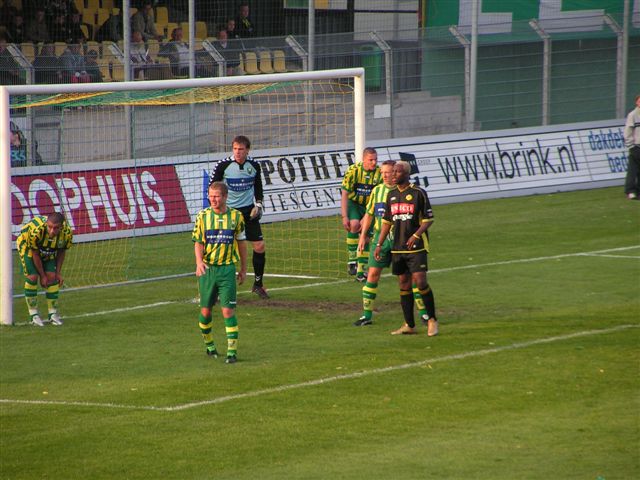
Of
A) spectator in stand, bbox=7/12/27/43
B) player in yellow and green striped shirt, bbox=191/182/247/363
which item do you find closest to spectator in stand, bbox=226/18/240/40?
spectator in stand, bbox=7/12/27/43

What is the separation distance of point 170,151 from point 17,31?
4.83 meters

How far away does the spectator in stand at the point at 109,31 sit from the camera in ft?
80.1

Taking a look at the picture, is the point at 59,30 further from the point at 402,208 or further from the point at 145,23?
the point at 402,208

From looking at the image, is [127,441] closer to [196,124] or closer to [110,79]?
[196,124]

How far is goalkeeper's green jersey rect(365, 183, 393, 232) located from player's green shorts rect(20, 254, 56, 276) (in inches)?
151

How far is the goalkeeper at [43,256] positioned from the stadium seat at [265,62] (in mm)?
10717

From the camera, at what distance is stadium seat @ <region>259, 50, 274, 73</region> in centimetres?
2436

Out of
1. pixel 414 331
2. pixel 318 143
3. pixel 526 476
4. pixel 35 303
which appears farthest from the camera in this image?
pixel 318 143

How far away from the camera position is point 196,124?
71.9 feet

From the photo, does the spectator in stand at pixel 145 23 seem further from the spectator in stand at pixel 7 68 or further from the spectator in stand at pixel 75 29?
the spectator in stand at pixel 7 68

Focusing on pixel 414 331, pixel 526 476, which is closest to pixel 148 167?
pixel 414 331

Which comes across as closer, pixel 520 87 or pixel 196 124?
pixel 196 124

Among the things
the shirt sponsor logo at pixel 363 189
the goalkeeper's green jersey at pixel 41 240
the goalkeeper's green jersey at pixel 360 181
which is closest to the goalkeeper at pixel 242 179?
the goalkeeper's green jersey at pixel 360 181

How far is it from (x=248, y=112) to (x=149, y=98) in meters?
6.09
